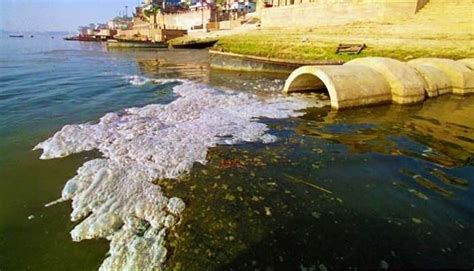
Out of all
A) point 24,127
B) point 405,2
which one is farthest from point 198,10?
point 24,127

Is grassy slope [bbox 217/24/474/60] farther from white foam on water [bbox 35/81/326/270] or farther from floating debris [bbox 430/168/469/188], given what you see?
floating debris [bbox 430/168/469/188]

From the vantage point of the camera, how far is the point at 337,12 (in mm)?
37281

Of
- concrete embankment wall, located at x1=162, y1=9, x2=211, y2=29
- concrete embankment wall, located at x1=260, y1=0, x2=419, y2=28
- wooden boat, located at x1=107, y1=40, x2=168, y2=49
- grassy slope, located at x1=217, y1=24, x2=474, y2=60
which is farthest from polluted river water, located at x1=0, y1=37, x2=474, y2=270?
concrete embankment wall, located at x1=162, y1=9, x2=211, y2=29

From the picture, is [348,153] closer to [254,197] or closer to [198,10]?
[254,197]

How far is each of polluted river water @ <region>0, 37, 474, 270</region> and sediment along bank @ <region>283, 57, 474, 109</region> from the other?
2.26 ft

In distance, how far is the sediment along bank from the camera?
9.80 m

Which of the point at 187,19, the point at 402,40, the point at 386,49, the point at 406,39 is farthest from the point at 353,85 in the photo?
the point at 187,19

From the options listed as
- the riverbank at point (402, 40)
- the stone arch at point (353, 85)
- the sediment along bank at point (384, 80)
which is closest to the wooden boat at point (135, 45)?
the riverbank at point (402, 40)

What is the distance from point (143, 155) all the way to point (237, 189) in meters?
2.39

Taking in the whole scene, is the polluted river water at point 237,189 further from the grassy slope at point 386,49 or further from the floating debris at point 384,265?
the grassy slope at point 386,49

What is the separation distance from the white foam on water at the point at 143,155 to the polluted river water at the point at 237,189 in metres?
0.03

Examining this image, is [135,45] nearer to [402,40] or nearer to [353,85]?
[402,40]

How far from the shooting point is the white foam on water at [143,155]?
12.8ft

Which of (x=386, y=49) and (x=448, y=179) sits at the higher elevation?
(x=386, y=49)
